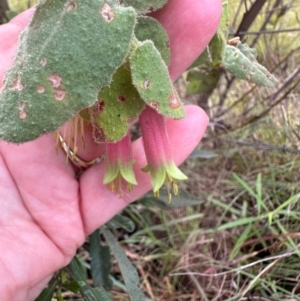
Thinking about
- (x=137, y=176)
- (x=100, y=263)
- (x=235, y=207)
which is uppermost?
(x=137, y=176)

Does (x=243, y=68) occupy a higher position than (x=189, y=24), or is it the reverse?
(x=189, y=24)

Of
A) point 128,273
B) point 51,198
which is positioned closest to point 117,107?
point 51,198

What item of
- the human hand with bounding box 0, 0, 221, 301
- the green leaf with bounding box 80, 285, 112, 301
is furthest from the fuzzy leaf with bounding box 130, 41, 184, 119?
the green leaf with bounding box 80, 285, 112, 301

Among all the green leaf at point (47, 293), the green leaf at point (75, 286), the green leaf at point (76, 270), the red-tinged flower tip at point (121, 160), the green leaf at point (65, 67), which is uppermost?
the green leaf at point (65, 67)

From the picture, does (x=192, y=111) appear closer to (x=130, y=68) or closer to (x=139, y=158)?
(x=139, y=158)

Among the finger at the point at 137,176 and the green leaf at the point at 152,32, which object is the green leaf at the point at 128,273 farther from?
the green leaf at the point at 152,32

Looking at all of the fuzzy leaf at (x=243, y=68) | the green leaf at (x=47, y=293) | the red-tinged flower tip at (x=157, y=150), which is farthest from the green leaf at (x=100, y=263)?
the fuzzy leaf at (x=243, y=68)

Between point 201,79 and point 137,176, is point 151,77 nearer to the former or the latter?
point 137,176
